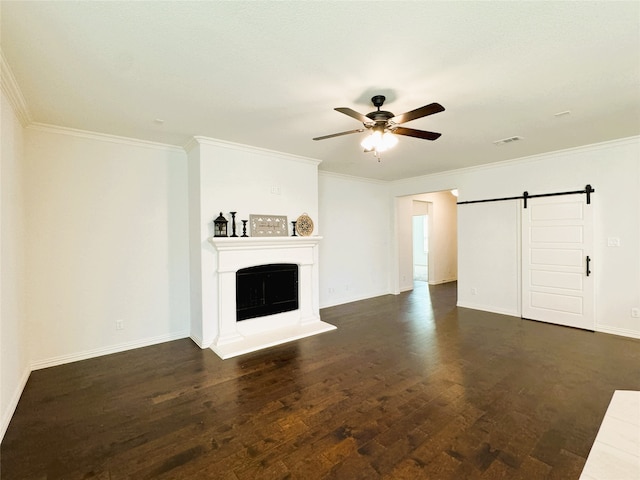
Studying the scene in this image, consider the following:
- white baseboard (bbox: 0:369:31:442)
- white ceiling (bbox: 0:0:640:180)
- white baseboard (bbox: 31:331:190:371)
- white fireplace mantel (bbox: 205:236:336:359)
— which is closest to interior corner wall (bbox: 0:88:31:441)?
white baseboard (bbox: 0:369:31:442)

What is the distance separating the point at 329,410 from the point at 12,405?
8.65 ft

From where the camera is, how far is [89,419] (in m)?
2.38

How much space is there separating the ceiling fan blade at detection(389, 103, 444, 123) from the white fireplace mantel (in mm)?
2464

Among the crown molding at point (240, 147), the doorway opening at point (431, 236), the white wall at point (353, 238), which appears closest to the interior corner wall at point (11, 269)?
the crown molding at point (240, 147)

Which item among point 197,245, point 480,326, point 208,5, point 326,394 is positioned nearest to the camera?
point 208,5

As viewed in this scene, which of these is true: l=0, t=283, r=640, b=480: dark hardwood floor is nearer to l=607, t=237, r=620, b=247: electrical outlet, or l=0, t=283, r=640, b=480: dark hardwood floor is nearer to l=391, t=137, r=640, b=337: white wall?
l=391, t=137, r=640, b=337: white wall

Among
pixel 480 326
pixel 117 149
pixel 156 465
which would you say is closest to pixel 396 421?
pixel 156 465

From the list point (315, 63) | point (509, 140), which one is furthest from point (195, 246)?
point (509, 140)

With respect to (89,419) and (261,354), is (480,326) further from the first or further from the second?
(89,419)

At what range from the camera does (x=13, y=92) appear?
2.51 m

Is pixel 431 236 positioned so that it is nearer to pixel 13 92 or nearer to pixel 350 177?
pixel 350 177

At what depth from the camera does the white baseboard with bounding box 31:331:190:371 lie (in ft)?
10.9

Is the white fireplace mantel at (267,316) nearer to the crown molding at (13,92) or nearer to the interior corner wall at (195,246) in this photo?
the interior corner wall at (195,246)

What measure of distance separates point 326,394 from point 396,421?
2.20ft
